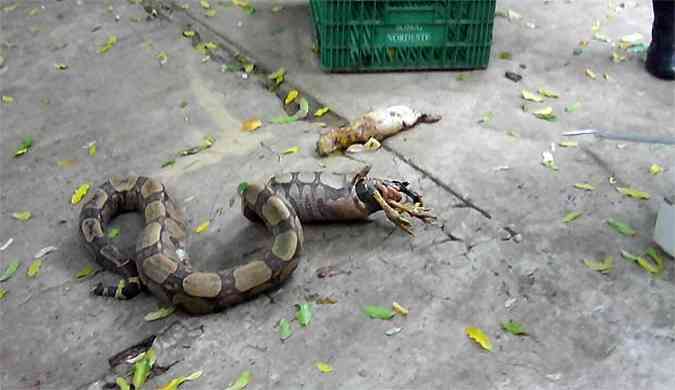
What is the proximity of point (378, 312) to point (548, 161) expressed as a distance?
1.54 meters

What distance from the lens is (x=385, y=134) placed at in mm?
4074

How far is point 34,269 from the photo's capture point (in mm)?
3408

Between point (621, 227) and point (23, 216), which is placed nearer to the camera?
point (621, 227)

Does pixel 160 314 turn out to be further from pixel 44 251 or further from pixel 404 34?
pixel 404 34

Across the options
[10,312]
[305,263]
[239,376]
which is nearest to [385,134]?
[305,263]

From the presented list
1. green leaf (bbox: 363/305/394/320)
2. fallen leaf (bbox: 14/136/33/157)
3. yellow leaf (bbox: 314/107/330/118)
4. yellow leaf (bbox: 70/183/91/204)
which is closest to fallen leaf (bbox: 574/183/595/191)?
green leaf (bbox: 363/305/394/320)

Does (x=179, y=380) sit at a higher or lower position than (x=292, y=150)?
lower

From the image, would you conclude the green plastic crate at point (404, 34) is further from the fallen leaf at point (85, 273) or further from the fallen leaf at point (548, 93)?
the fallen leaf at point (85, 273)

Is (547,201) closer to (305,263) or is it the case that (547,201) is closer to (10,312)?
(305,263)

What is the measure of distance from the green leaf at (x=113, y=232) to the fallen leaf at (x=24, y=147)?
1250 mm

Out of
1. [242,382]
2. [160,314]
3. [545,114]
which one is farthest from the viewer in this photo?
[545,114]

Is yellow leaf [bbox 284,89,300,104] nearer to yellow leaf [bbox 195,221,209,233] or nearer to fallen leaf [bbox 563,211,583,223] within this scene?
yellow leaf [bbox 195,221,209,233]

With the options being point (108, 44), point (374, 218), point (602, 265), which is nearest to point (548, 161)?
point (602, 265)

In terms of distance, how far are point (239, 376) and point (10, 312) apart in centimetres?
129
